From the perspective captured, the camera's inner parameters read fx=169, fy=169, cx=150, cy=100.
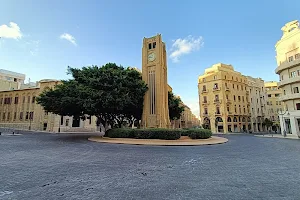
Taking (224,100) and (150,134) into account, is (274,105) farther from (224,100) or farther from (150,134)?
(150,134)

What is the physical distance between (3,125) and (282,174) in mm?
60269

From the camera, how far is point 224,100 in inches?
1906

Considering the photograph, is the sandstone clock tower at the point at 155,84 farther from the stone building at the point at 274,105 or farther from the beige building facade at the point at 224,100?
the stone building at the point at 274,105

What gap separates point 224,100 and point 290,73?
1923 centimetres

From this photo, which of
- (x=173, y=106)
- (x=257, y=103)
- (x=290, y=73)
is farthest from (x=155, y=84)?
(x=257, y=103)

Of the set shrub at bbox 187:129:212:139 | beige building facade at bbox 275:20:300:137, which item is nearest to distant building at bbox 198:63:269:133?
beige building facade at bbox 275:20:300:137

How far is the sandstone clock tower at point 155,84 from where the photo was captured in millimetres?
24281

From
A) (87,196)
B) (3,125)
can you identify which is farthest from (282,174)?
(3,125)

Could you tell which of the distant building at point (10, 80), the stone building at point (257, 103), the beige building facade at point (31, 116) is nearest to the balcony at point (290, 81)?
the stone building at point (257, 103)

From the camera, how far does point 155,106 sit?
24.7 metres

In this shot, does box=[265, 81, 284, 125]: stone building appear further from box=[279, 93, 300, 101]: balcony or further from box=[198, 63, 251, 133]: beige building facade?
box=[279, 93, 300, 101]: balcony

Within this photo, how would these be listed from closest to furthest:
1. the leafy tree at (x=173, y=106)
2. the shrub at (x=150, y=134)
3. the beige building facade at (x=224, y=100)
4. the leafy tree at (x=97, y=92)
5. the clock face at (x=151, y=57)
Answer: the shrub at (x=150, y=134) < the leafy tree at (x=97, y=92) < the clock face at (x=151, y=57) < the leafy tree at (x=173, y=106) < the beige building facade at (x=224, y=100)

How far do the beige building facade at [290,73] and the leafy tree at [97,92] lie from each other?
25.6 m

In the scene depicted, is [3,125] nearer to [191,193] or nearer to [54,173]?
[54,173]
